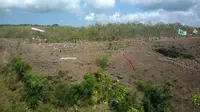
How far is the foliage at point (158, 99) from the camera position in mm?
11836

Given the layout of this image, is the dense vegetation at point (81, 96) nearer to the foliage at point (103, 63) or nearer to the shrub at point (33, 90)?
the shrub at point (33, 90)

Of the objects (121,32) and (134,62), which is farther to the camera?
(121,32)

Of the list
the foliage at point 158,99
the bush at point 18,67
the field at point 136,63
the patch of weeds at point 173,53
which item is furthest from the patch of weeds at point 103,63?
the bush at point 18,67

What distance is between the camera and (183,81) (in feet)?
43.2

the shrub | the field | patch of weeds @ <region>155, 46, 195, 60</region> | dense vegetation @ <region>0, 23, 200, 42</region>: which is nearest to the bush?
the field

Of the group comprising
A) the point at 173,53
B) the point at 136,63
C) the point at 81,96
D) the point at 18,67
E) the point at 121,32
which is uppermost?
the point at 121,32

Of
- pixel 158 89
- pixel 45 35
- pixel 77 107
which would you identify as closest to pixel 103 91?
pixel 77 107

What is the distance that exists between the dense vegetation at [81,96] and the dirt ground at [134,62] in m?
0.63

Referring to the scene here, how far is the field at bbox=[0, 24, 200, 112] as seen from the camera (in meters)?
13.0

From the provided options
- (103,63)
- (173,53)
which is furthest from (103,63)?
(173,53)

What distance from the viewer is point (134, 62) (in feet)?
49.5

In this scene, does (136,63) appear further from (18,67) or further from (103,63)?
(18,67)

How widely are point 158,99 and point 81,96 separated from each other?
2956 millimetres

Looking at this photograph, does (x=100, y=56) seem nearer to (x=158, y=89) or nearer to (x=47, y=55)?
(x=47, y=55)
